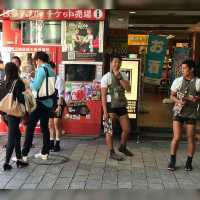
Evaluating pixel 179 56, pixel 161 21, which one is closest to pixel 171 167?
pixel 179 56

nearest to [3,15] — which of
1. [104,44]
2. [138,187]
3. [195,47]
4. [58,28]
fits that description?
[58,28]

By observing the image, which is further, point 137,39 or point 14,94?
point 137,39

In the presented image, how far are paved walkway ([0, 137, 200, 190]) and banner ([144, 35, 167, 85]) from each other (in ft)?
7.49

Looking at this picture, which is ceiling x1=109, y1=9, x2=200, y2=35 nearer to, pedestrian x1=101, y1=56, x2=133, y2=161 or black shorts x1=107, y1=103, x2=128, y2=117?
pedestrian x1=101, y1=56, x2=133, y2=161

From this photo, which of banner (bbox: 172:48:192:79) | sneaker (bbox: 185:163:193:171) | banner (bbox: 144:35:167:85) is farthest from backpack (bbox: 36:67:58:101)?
banner (bbox: 172:48:192:79)

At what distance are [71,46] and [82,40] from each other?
0.26m

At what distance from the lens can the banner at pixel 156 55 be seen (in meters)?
10.2

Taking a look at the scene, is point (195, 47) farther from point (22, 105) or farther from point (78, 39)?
point (22, 105)

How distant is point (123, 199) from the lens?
5.65 meters

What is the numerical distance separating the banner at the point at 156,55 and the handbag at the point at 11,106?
167 inches

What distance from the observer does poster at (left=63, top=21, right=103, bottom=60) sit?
930cm

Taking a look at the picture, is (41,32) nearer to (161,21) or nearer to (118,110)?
(118,110)

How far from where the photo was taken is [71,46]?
9.34 metres

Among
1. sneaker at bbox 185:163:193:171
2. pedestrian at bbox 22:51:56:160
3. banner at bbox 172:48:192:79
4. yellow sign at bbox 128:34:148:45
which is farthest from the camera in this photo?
yellow sign at bbox 128:34:148:45
